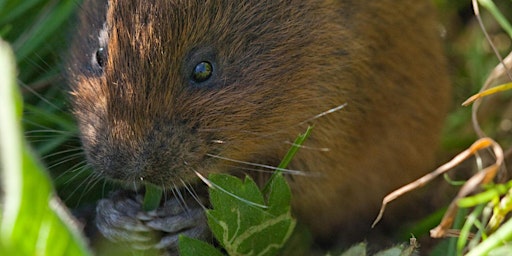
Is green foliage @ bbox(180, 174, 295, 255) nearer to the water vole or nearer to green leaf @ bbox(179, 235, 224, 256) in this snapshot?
green leaf @ bbox(179, 235, 224, 256)

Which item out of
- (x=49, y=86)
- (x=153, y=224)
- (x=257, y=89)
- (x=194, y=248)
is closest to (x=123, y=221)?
(x=153, y=224)

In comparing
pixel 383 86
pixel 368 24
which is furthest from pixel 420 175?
pixel 368 24

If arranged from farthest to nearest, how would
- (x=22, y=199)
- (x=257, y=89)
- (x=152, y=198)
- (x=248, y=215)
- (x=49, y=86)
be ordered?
(x=49, y=86) < (x=152, y=198) < (x=257, y=89) < (x=248, y=215) < (x=22, y=199)

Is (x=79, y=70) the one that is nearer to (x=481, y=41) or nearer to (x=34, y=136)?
(x=34, y=136)

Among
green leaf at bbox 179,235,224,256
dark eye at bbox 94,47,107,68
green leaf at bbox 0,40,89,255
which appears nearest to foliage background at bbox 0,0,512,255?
dark eye at bbox 94,47,107,68

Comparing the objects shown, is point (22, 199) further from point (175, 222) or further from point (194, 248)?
point (175, 222)
